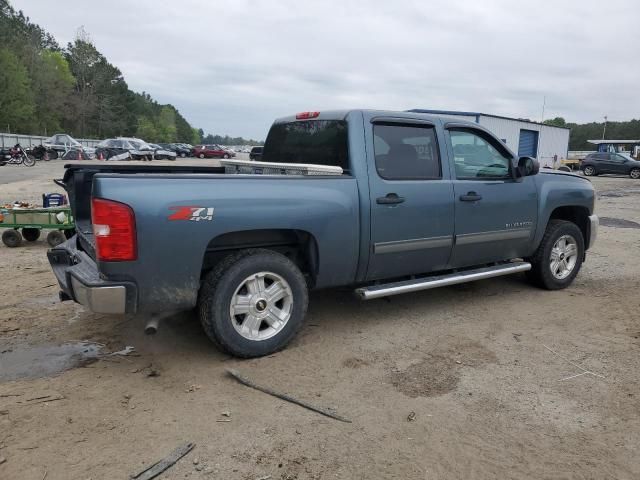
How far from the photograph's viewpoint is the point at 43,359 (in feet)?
13.1

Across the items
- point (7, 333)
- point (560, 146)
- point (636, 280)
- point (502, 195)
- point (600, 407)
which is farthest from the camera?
point (560, 146)

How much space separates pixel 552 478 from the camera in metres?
2.67

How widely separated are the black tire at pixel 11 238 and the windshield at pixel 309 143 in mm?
4534

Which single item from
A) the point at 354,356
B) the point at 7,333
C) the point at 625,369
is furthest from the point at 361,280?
the point at 7,333

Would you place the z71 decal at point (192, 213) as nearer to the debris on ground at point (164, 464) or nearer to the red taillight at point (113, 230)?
the red taillight at point (113, 230)

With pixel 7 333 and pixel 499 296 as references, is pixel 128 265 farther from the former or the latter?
pixel 499 296

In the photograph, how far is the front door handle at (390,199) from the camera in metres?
4.38

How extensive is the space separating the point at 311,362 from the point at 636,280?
465 cm

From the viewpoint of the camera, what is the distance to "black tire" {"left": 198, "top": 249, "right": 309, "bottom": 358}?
12.4 ft

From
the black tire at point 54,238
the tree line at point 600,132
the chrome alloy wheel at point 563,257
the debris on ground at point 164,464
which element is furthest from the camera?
the tree line at point 600,132

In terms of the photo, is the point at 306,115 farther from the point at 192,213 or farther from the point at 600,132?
the point at 600,132

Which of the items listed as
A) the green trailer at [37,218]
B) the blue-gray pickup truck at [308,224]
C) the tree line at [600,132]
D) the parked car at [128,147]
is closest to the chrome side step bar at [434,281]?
the blue-gray pickup truck at [308,224]

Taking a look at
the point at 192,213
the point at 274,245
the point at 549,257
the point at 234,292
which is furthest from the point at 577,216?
the point at 192,213

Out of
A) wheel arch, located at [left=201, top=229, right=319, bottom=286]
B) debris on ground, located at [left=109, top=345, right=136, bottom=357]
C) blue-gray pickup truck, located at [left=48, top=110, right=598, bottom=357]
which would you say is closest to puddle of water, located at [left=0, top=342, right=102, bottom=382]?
debris on ground, located at [left=109, top=345, right=136, bottom=357]
